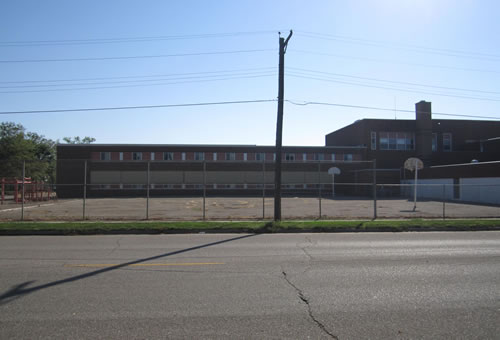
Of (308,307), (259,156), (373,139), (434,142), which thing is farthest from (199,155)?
(308,307)

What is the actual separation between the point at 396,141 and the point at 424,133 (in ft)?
12.2

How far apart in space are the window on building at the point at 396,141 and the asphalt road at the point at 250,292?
42.6m

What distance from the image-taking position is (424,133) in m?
49.0

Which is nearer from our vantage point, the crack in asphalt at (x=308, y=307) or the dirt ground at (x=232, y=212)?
the crack in asphalt at (x=308, y=307)

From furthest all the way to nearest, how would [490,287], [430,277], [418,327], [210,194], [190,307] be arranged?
[210,194] < [430,277] < [490,287] < [190,307] < [418,327]

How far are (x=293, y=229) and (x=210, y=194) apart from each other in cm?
3338

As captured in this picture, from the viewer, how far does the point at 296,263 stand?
7.71m

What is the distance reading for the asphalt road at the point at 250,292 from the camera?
4145mm

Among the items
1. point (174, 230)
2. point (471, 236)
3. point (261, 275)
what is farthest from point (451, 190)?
point (261, 275)

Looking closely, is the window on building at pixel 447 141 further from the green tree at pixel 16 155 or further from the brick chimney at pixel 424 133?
the green tree at pixel 16 155

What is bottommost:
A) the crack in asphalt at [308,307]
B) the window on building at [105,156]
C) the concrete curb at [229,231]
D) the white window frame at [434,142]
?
the concrete curb at [229,231]

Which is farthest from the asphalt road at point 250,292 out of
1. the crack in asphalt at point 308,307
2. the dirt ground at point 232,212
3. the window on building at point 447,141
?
the window on building at point 447,141

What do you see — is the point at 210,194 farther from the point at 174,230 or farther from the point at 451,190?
the point at 174,230

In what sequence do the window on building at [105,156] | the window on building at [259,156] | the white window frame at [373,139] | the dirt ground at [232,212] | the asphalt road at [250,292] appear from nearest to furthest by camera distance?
the asphalt road at [250,292], the dirt ground at [232,212], the window on building at [105,156], the window on building at [259,156], the white window frame at [373,139]
